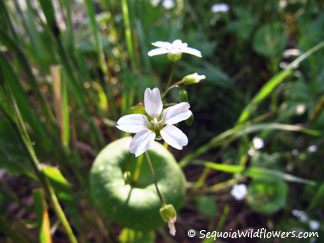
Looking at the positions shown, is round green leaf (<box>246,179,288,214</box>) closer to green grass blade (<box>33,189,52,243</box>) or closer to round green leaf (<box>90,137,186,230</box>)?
round green leaf (<box>90,137,186,230</box>)

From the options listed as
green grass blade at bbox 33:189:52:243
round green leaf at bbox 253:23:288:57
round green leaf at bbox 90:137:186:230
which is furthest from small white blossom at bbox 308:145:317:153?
green grass blade at bbox 33:189:52:243

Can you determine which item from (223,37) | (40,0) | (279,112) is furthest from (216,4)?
(40,0)

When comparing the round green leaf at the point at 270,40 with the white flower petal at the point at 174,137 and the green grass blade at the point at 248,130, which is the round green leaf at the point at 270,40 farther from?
the white flower petal at the point at 174,137

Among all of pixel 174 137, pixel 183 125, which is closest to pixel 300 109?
pixel 183 125

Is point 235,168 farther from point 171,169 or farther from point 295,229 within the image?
point 295,229

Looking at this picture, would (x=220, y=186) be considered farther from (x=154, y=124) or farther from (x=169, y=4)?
(x=169, y=4)
